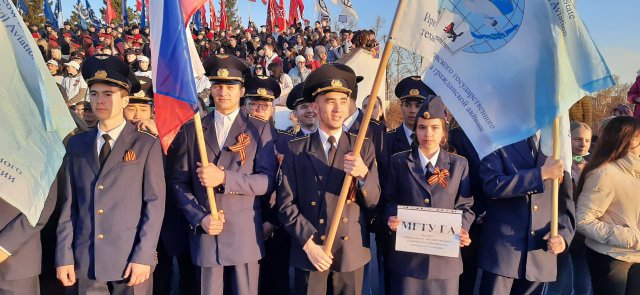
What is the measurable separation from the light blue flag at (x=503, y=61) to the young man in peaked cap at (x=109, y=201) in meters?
2.15

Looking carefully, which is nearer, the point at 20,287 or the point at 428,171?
the point at 20,287

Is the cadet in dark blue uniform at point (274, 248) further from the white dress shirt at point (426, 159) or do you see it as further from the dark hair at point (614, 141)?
the dark hair at point (614, 141)

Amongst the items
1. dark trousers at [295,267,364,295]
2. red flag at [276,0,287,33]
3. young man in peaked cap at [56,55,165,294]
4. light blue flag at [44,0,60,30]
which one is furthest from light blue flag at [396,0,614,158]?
light blue flag at [44,0,60,30]

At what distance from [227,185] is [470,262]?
2.54m

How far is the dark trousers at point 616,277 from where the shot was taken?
12.4ft

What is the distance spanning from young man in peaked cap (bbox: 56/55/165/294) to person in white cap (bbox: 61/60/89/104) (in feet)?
30.3

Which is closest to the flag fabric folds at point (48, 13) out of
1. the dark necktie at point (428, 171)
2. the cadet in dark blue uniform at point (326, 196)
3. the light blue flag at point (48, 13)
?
the light blue flag at point (48, 13)

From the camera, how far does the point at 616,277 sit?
3.79 m

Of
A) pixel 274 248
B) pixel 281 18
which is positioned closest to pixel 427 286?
pixel 274 248

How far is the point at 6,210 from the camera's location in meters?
3.29

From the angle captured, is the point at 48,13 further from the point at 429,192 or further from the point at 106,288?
the point at 429,192

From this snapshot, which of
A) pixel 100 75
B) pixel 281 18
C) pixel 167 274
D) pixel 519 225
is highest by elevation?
pixel 281 18

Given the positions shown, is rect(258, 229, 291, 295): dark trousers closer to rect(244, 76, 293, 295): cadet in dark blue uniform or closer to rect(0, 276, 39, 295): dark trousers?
rect(244, 76, 293, 295): cadet in dark blue uniform

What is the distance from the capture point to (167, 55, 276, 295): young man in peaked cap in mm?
3607
